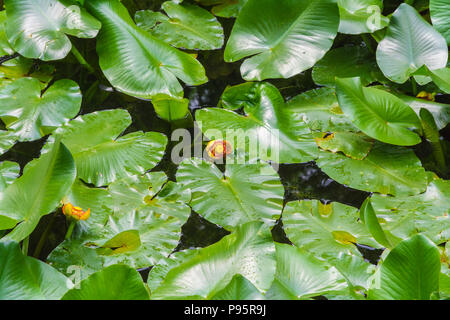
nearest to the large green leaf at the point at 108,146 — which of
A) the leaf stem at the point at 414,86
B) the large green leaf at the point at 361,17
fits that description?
the large green leaf at the point at 361,17

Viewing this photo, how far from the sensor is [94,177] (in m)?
1.18

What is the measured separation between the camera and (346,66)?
159 centimetres

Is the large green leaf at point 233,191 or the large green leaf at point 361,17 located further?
the large green leaf at point 361,17

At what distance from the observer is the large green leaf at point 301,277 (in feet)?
2.92

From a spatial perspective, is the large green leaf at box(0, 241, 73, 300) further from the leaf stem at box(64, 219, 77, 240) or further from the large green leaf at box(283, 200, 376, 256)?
Result: the large green leaf at box(283, 200, 376, 256)

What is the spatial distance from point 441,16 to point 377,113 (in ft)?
1.65

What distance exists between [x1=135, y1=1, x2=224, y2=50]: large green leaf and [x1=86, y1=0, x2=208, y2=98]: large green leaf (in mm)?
153

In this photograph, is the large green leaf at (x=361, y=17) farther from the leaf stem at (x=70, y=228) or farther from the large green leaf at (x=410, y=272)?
the leaf stem at (x=70, y=228)

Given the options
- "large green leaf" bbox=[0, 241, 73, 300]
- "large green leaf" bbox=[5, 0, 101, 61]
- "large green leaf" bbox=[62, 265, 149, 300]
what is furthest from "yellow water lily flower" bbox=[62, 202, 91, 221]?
"large green leaf" bbox=[5, 0, 101, 61]

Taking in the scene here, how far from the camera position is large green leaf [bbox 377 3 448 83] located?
139 cm

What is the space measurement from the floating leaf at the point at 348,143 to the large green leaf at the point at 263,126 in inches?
2.2

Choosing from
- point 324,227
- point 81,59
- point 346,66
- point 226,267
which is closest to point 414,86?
point 346,66

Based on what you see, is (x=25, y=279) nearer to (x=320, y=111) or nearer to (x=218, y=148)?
(x=218, y=148)

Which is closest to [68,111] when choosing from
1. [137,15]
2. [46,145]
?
[46,145]
